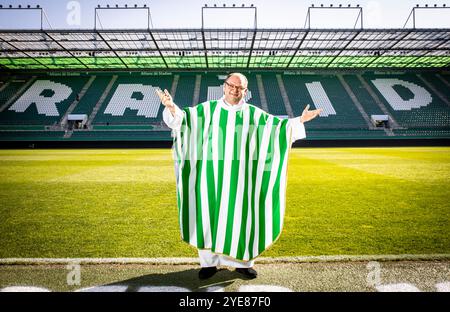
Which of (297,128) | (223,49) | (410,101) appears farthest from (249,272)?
(410,101)

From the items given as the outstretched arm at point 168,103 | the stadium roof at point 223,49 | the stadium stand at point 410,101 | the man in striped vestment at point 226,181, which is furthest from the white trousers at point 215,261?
the stadium stand at point 410,101

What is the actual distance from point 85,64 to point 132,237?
34.0 m

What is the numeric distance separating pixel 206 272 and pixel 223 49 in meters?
28.0

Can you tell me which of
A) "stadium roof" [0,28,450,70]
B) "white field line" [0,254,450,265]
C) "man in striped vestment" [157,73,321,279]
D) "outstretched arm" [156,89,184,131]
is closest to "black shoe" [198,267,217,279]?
"man in striped vestment" [157,73,321,279]

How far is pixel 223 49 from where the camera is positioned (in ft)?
94.3

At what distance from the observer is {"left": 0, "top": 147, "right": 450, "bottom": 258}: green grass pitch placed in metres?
3.75

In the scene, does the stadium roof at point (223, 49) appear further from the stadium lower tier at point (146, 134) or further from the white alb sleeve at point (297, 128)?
the white alb sleeve at point (297, 128)

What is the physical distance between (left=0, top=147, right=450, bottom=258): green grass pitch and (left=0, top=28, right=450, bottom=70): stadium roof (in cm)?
2012

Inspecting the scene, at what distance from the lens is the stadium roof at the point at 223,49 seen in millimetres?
25703

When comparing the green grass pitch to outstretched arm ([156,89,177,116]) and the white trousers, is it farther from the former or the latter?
outstretched arm ([156,89,177,116])

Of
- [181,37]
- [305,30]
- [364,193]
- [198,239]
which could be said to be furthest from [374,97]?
[198,239]

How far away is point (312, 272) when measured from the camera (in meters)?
3.04

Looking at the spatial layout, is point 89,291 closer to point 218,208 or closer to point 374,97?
point 218,208

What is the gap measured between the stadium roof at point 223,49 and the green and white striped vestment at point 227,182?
23.8 meters
